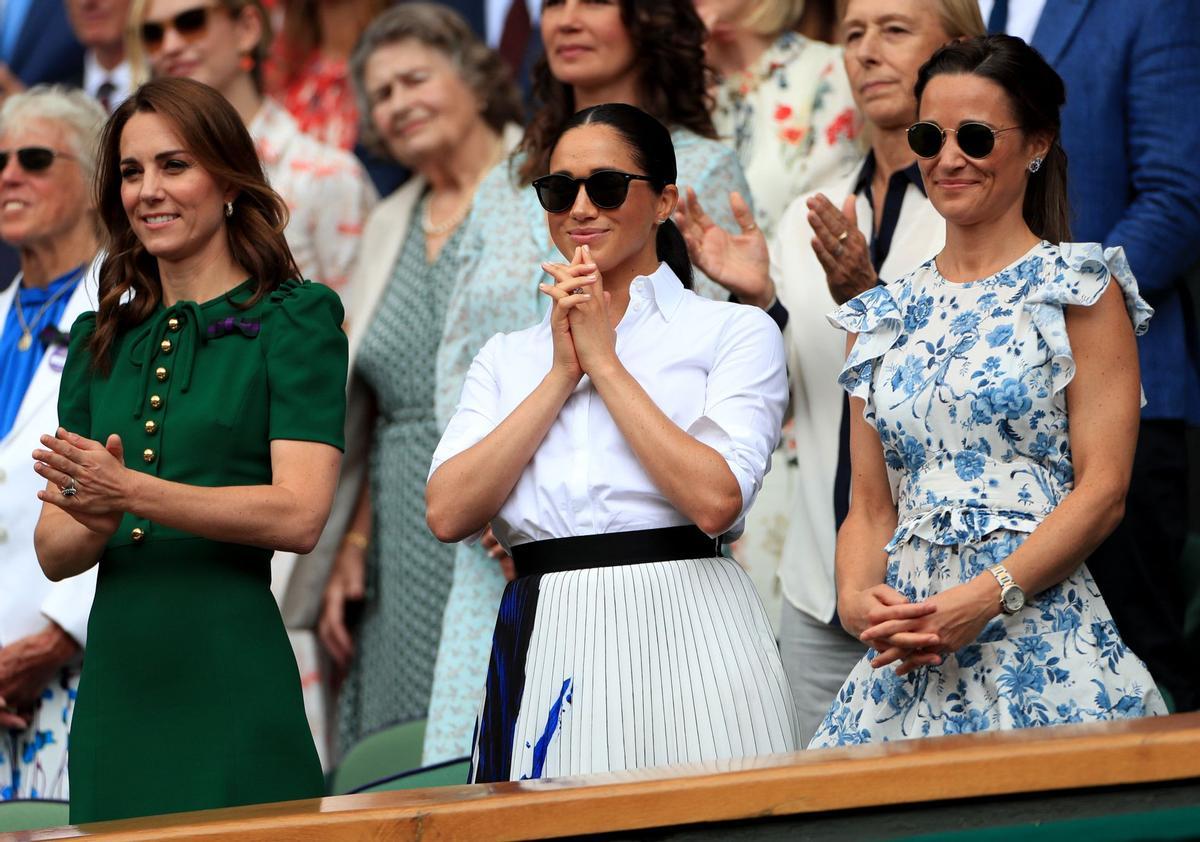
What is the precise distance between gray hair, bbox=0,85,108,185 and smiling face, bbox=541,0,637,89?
1.26 m

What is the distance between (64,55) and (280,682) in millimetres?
4814

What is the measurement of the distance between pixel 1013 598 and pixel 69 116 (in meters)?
3.09

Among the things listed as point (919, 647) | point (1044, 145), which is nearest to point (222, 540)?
point (919, 647)

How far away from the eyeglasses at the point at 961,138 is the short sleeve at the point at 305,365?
1169 millimetres

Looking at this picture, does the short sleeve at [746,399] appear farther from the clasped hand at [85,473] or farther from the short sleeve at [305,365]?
the clasped hand at [85,473]

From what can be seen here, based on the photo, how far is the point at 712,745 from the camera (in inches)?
135

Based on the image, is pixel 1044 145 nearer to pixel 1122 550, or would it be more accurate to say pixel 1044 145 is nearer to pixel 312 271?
pixel 1122 550

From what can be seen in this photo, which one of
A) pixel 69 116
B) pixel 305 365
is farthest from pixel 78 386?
pixel 69 116

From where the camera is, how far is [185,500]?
3463mm

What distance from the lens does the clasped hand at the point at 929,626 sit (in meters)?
3.38

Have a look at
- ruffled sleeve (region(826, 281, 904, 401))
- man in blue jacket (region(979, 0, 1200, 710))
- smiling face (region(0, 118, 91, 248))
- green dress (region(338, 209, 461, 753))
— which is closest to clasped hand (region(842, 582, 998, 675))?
ruffled sleeve (region(826, 281, 904, 401))

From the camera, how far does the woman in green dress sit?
352cm

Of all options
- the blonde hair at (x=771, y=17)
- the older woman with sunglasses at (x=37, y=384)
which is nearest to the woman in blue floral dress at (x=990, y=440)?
the blonde hair at (x=771, y=17)

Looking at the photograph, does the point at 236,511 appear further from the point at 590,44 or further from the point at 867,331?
the point at 590,44
